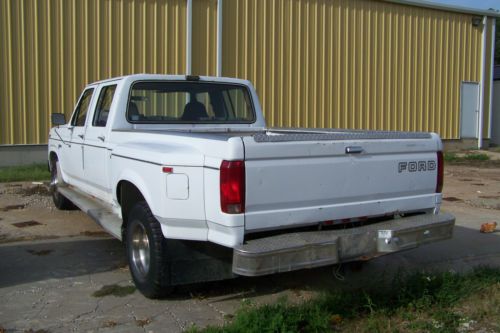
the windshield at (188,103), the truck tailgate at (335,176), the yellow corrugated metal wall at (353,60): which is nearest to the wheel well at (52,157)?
the windshield at (188,103)

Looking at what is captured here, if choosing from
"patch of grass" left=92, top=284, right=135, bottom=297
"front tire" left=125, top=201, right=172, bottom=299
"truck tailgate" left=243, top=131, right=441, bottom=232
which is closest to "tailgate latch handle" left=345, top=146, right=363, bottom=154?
"truck tailgate" left=243, top=131, right=441, bottom=232

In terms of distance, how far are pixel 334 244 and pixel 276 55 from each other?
12.2 metres

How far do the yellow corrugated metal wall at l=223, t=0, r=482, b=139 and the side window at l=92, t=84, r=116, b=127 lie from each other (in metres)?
8.85

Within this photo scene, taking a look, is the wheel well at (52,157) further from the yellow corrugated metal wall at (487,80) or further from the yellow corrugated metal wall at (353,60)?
the yellow corrugated metal wall at (487,80)

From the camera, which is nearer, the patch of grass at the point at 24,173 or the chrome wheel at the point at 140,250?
the chrome wheel at the point at 140,250

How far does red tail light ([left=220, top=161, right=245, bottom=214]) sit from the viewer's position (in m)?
3.78

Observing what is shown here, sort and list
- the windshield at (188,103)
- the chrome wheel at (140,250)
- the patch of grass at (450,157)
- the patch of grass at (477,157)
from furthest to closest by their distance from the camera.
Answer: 1. the patch of grass at (477,157)
2. the patch of grass at (450,157)
3. the windshield at (188,103)
4. the chrome wheel at (140,250)

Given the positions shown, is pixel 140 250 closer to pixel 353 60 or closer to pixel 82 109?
pixel 82 109

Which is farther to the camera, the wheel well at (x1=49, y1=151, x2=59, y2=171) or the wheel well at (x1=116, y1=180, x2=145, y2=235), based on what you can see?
the wheel well at (x1=49, y1=151, x2=59, y2=171)

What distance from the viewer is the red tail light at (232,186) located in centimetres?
378

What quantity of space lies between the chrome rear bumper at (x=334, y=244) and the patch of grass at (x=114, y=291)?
5.02 feet

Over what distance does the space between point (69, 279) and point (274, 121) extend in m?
11.0

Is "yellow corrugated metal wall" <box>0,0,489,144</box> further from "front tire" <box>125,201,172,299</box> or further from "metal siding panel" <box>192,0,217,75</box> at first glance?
"front tire" <box>125,201,172,299</box>

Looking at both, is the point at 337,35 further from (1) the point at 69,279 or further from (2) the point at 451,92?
(1) the point at 69,279
